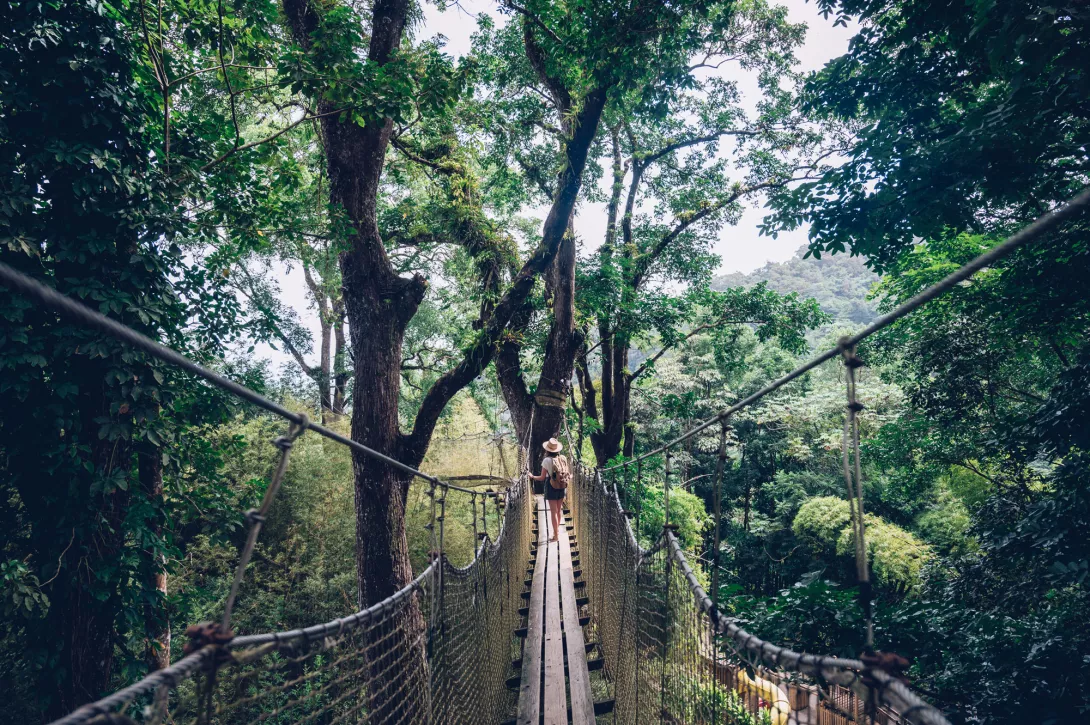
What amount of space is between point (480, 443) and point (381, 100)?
825 cm

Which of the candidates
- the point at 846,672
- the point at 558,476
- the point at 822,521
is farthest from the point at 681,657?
the point at 822,521

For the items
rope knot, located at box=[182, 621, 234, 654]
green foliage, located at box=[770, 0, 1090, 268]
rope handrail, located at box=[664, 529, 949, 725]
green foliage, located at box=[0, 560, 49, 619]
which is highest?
green foliage, located at box=[770, 0, 1090, 268]

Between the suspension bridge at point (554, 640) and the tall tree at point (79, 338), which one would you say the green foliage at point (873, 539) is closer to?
the suspension bridge at point (554, 640)

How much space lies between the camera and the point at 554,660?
8.29 feet

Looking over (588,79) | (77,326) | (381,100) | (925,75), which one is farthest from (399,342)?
(925,75)

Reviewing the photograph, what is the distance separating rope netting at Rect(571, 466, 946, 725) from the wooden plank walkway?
21 centimetres

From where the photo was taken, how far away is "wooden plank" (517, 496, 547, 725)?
2115mm

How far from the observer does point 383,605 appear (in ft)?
3.96

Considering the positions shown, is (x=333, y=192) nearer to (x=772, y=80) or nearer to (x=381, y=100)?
(x=381, y=100)

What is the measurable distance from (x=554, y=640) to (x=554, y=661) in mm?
215

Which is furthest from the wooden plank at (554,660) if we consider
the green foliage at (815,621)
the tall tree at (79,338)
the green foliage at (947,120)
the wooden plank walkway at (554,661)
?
the green foliage at (947,120)

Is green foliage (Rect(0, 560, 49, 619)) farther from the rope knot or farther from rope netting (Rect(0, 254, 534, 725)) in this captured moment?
the rope knot

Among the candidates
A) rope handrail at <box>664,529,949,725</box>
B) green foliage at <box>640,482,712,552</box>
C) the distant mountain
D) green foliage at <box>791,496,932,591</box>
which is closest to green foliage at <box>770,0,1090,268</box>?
rope handrail at <box>664,529,949,725</box>

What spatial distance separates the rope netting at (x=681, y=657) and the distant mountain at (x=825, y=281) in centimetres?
3634
